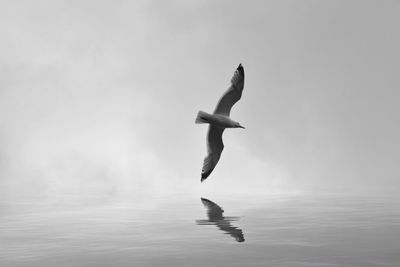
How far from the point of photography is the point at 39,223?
29062mm

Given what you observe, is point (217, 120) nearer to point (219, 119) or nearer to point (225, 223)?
point (219, 119)

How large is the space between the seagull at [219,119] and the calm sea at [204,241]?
3.26 meters

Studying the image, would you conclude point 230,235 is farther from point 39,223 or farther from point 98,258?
point 39,223

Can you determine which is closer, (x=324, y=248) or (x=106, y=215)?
(x=324, y=248)

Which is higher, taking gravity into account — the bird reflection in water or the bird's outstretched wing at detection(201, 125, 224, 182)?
the bird's outstretched wing at detection(201, 125, 224, 182)

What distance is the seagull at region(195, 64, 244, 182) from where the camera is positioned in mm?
27734

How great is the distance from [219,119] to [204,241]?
8.80 metres

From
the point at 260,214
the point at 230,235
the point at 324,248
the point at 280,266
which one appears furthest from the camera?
the point at 260,214

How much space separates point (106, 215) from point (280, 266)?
19.9m

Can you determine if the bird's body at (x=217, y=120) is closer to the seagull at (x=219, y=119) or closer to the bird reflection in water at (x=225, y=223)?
the seagull at (x=219, y=119)

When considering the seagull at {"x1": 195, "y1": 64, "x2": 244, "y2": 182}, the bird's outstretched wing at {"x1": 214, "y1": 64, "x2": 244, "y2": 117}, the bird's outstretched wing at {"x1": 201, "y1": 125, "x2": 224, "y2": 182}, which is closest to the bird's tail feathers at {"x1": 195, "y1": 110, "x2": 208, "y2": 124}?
the seagull at {"x1": 195, "y1": 64, "x2": 244, "y2": 182}

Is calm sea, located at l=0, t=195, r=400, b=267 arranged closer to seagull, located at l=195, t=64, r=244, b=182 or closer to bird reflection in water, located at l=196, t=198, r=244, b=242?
bird reflection in water, located at l=196, t=198, r=244, b=242

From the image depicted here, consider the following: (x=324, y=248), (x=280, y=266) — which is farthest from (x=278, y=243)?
(x=280, y=266)

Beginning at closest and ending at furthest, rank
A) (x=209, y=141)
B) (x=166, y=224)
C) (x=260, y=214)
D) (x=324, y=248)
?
(x=324, y=248) < (x=166, y=224) < (x=209, y=141) < (x=260, y=214)
